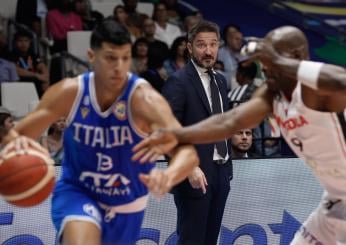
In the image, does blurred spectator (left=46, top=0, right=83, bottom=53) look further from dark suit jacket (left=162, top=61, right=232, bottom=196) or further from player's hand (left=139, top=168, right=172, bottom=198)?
player's hand (left=139, top=168, right=172, bottom=198)

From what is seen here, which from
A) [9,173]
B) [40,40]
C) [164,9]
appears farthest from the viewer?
[164,9]

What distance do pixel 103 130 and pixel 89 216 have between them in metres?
0.53

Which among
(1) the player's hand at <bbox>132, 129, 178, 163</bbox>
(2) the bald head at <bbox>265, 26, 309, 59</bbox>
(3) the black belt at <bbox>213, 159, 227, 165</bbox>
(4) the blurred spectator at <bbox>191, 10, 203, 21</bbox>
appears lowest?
(4) the blurred spectator at <bbox>191, 10, 203, 21</bbox>

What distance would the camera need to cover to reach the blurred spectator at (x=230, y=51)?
39.5 ft

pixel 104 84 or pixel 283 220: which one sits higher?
pixel 104 84

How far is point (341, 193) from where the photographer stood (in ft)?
16.8

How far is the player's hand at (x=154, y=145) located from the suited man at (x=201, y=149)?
1824mm

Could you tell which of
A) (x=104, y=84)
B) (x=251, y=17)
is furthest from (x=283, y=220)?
(x=251, y=17)

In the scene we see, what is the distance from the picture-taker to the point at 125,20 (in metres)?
12.2

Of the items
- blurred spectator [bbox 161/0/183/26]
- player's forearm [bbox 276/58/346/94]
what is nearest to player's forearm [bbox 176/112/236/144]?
player's forearm [bbox 276/58/346/94]

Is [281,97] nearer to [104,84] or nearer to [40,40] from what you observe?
[104,84]

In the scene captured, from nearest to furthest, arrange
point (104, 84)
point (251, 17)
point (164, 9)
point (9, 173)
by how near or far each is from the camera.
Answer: point (9, 173)
point (104, 84)
point (164, 9)
point (251, 17)

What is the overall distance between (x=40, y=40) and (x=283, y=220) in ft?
17.3

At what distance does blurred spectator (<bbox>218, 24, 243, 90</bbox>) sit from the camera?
12.1 metres
